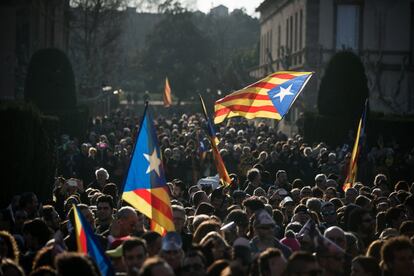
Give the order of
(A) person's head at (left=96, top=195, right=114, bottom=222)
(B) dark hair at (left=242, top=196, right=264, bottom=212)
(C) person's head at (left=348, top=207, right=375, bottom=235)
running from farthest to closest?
(A) person's head at (left=96, top=195, right=114, bottom=222)
(B) dark hair at (left=242, top=196, right=264, bottom=212)
(C) person's head at (left=348, top=207, right=375, bottom=235)

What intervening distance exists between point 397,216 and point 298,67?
4184cm

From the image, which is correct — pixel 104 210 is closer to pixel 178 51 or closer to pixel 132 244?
pixel 132 244

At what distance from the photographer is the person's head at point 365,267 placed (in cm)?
962

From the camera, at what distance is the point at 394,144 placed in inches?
1191

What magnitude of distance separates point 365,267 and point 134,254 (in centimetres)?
199

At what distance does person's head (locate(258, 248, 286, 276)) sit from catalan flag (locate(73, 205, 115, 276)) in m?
1.24

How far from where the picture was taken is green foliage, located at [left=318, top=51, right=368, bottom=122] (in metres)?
36.4

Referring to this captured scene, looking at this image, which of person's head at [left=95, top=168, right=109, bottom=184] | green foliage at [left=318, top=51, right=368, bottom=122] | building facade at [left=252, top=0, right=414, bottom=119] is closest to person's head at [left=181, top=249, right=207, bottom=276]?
person's head at [left=95, top=168, right=109, bottom=184]

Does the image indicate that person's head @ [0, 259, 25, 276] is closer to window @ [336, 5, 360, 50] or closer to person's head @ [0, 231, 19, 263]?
person's head @ [0, 231, 19, 263]

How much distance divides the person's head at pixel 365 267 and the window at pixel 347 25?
4446 centimetres

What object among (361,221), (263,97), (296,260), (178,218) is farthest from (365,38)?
(296,260)

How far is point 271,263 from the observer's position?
362 inches

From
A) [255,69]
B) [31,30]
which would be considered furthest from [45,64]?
[255,69]

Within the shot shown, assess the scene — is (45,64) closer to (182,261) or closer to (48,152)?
(48,152)
